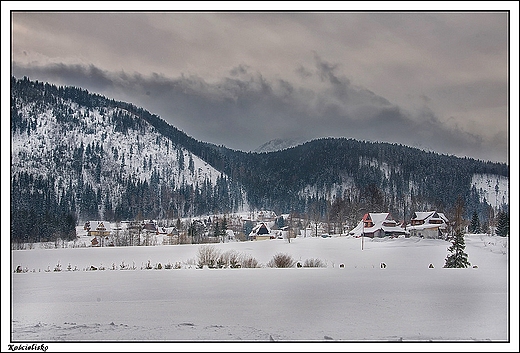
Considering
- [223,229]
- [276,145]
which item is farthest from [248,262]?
[276,145]

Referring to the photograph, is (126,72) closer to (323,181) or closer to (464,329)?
(323,181)

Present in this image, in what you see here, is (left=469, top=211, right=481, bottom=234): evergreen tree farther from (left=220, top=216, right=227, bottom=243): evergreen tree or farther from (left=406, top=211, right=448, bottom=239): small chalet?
(left=220, top=216, right=227, bottom=243): evergreen tree

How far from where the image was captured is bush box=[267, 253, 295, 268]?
9047 mm

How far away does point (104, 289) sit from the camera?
6484 mm

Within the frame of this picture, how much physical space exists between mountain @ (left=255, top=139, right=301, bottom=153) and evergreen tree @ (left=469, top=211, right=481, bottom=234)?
3825 millimetres

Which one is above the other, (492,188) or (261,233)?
(492,188)

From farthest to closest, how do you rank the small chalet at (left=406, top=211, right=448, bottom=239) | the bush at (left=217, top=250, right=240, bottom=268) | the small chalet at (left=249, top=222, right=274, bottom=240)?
the small chalet at (left=249, top=222, right=274, bottom=240), the small chalet at (left=406, top=211, right=448, bottom=239), the bush at (left=217, top=250, right=240, bottom=268)

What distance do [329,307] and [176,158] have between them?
20.2 feet

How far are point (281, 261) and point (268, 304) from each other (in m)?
3.25

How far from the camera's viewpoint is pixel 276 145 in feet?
31.7

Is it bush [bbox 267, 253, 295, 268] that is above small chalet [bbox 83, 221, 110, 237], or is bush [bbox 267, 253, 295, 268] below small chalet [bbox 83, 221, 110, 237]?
below

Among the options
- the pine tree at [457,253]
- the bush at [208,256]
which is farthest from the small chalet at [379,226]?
the bush at [208,256]

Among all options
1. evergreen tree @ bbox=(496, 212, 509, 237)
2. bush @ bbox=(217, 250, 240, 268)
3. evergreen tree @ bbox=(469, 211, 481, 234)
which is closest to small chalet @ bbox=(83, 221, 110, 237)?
bush @ bbox=(217, 250, 240, 268)

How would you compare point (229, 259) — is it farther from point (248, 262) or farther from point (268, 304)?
point (268, 304)
